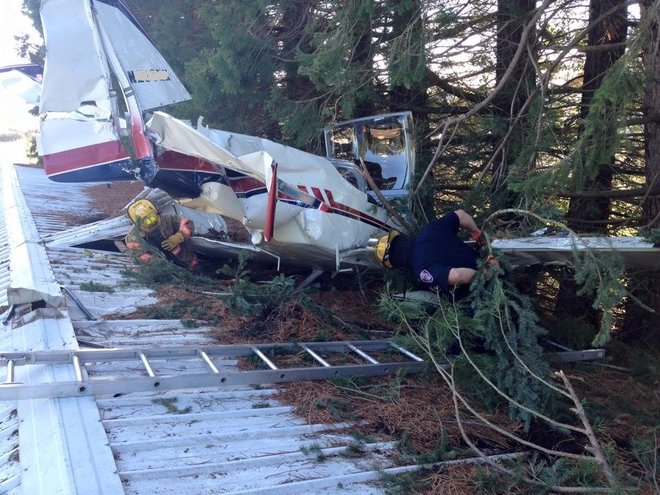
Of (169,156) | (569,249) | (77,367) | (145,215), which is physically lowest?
(77,367)

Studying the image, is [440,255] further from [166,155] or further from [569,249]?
[166,155]

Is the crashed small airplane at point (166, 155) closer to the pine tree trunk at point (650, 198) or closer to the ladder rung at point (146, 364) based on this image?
the ladder rung at point (146, 364)

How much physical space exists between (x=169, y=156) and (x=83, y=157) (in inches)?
37.4

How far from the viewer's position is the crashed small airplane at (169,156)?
6238 millimetres

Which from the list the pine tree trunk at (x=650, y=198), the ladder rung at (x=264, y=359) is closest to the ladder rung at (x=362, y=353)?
the ladder rung at (x=264, y=359)

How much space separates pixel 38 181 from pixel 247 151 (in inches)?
384

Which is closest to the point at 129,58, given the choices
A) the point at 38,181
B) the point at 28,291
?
the point at 28,291

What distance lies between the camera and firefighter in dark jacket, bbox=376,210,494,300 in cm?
553

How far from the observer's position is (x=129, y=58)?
685 cm

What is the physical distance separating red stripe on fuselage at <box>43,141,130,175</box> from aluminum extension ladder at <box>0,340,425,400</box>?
3.03 meters

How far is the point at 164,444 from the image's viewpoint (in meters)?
3.51

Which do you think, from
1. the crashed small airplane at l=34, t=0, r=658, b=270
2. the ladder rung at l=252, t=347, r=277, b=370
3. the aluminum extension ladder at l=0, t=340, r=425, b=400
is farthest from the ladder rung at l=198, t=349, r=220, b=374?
the crashed small airplane at l=34, t=0, r=658, b=270

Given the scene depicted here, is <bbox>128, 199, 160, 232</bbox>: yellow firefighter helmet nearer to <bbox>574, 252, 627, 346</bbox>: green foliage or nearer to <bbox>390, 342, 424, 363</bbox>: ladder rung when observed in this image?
<bbox>390, 342, 424, 363</bbox>: ladder rung

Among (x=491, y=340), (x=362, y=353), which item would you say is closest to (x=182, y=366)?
(x=362, y=353)
